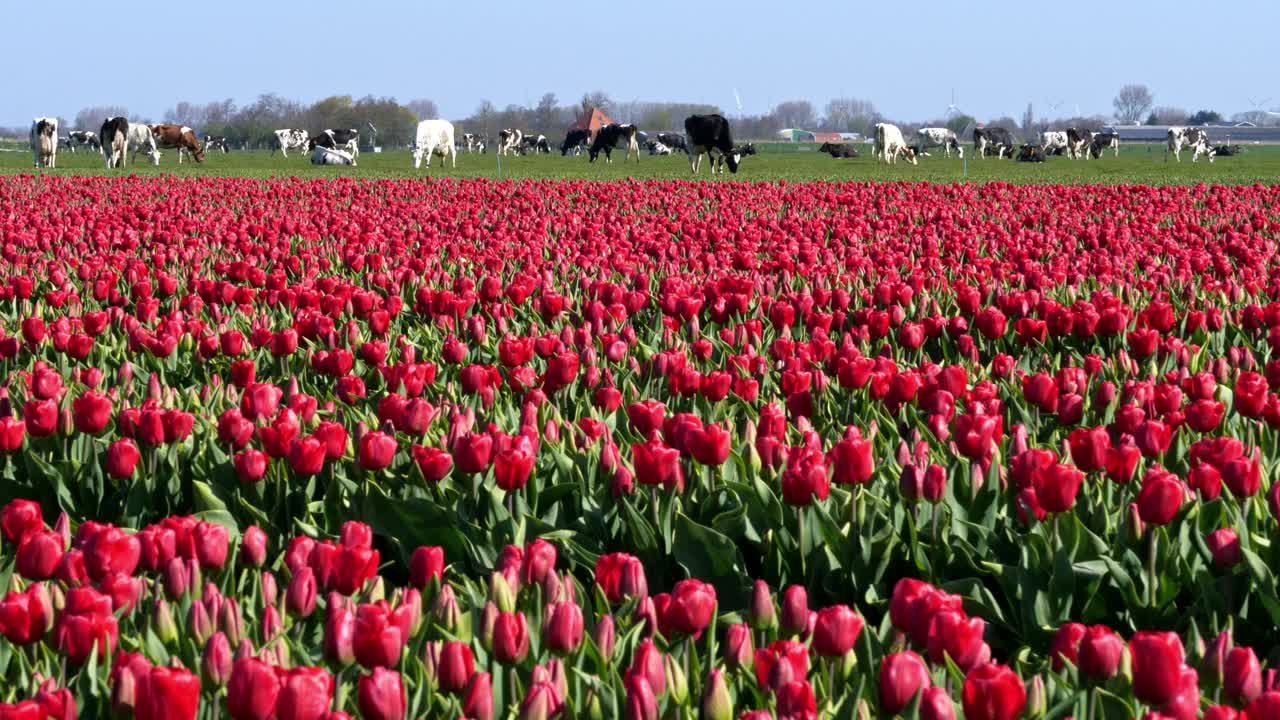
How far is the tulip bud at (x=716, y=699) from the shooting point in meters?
2.31

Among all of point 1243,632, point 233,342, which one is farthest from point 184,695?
point 233,342

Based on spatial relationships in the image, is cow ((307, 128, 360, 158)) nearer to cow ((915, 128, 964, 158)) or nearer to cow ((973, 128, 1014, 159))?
cow ((973, 128, 1014, 159))

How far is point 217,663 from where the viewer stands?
8.14ft

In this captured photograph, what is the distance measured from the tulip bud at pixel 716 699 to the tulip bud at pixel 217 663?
842 mm

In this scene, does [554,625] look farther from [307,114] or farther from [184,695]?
[307,114]

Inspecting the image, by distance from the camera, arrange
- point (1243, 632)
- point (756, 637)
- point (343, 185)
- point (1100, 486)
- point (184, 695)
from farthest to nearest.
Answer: point (343, 185), point (1100, 486), point (1243, 632), point (756, 637), point (184, 695)

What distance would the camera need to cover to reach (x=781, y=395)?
5.66 m

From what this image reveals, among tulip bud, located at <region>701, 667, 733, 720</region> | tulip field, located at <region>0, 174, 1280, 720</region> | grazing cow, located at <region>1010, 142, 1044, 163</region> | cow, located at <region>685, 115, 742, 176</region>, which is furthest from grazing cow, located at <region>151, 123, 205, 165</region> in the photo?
tulip bud, located at <region>701, 667, 733, 720</region>

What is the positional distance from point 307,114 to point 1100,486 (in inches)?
7289

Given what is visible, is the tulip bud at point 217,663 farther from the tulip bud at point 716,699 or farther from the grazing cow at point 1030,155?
the grazing cow at point 1030,155

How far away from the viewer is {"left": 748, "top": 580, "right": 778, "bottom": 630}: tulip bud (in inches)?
111

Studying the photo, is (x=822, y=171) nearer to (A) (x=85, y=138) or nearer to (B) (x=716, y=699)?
(B) (x=716, y=699)

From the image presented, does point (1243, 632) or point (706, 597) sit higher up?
point (706, 597)

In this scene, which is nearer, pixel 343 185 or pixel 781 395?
pixel 781 395
